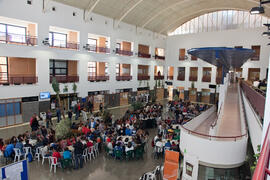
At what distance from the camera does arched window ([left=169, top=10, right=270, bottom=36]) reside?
2868 cm

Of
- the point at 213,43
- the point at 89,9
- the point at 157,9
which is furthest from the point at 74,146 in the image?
the point at 213,43

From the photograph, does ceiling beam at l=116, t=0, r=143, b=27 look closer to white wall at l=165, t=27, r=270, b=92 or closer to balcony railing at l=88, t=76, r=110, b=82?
balcony railing at l=88, t=76, r=110, b=82

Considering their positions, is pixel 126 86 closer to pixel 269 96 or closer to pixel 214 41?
pixel 214 41

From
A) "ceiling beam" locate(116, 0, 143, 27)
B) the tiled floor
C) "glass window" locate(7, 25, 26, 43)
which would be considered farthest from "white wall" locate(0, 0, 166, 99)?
the tiled floor

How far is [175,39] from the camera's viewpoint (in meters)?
33.5

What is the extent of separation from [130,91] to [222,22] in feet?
61.7

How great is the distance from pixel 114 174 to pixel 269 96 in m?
7.75

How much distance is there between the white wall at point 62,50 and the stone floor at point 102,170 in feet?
31.3

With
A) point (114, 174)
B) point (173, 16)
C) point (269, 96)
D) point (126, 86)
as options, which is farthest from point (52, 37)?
point (269, 96)

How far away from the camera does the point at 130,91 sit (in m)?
28.0

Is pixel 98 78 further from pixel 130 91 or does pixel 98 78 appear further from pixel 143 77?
pixel 143 77

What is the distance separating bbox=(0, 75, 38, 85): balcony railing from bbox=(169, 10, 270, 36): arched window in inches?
1042

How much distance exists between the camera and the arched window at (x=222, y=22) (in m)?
28.7

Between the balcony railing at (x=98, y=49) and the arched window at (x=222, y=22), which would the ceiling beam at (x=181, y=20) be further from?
the balcony railing at (x=98, y=49)
